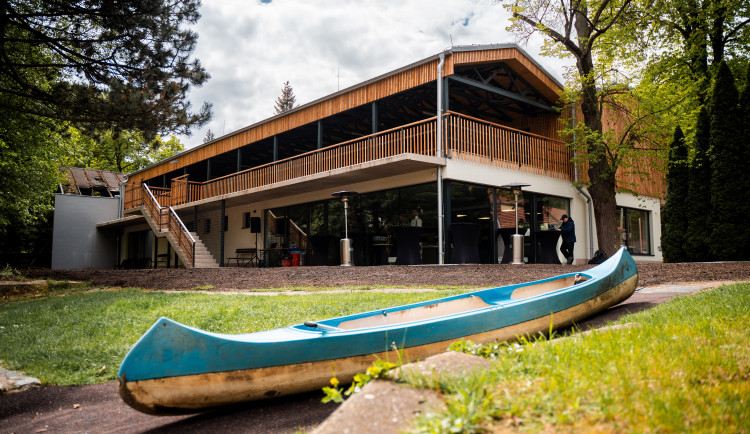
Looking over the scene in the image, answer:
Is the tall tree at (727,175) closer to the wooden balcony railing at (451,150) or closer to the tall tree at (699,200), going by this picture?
the tall tree at (699,200)

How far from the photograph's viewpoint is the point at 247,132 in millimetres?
22047

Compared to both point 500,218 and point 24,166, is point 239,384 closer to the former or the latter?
point 500,218

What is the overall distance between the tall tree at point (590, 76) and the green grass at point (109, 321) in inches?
361

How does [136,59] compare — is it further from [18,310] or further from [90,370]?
[90,370]

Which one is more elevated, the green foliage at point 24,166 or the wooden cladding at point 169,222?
the green foliage at point 24,166

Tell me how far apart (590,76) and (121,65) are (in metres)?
12.5

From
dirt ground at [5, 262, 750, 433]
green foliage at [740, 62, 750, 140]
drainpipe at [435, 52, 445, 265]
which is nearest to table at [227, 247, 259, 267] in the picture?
dirt ground at [5, 262, 750, 433]

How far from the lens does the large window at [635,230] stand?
66.1ft

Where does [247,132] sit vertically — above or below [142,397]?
above

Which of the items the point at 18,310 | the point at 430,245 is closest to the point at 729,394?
the point at 18,310

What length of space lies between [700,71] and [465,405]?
20502mm

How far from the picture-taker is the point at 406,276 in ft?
36.4

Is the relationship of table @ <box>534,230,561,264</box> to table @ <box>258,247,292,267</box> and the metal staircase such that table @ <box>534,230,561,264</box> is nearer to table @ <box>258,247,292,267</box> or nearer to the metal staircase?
table @ <box>258,247,292,267</box>

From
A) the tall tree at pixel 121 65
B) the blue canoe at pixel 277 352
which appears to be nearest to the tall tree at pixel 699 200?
the blue canoe at pixel 277 352
